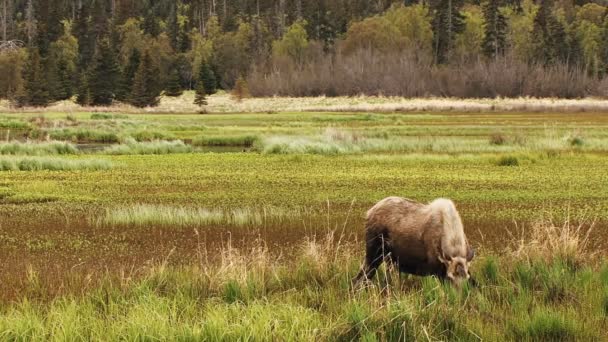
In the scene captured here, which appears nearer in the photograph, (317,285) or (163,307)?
(163,307)

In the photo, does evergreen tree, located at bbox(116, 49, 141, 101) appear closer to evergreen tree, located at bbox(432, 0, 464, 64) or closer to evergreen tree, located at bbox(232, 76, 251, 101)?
evergreen tree, located at bbox(232, 76, 251, 101)

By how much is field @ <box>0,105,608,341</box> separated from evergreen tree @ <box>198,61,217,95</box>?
90.4 meters

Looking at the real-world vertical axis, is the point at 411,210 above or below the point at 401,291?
above

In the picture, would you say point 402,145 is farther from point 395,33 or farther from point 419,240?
point 395,33

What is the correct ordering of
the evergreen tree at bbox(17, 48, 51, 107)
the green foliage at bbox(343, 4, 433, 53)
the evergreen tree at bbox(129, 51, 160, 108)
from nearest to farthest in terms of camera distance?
the evergreen tree at bbox(129, 51, 160, 108)
the evergreen tree at bbox(17, 48, 51, 107)
the green foliage at bbox(343, 4, 433, 53)

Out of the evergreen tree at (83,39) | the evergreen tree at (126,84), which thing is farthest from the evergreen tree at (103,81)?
the evergreen tree at (83,39)

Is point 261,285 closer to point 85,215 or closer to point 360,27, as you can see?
point 85,215

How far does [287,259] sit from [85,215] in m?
7.09

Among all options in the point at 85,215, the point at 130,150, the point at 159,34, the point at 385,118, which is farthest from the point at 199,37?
the point at 85,215

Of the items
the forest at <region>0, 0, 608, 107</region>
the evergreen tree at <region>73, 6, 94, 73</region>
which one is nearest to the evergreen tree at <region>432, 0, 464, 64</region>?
the forest at <region>0, 0, 608, 107</region>

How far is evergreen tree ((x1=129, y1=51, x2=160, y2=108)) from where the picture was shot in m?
98.8

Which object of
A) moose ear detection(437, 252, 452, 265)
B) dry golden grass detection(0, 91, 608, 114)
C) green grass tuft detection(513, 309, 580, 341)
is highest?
moose ear detection(437, 252, 452, 265)

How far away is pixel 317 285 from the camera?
9.69 meters

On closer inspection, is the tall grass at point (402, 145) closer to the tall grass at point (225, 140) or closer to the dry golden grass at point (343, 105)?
the tall grass at point (225, 140)
